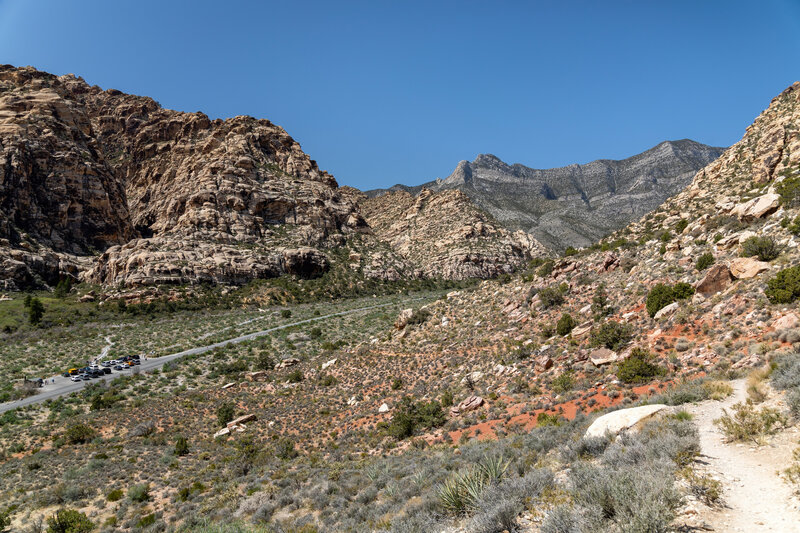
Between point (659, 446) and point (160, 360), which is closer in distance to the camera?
point (659, 446)

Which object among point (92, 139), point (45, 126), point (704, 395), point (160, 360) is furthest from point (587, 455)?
point (92, 139)

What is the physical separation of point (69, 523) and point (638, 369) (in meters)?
18.6

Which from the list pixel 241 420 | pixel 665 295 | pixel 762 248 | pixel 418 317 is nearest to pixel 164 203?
pixel 418 317

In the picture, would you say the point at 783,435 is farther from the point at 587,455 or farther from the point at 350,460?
the point at 350,460

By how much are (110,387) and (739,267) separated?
37979 millimetres

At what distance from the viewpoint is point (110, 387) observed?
26.6 metres

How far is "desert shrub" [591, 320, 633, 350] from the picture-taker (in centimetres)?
1498

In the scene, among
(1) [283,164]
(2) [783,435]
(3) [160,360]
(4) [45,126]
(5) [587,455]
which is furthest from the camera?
(1) [283,164]

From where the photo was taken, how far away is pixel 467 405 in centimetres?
1562

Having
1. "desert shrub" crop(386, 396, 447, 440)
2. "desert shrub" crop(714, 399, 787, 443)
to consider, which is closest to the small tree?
"desert shrub" crop(386, 396, 447, 440)

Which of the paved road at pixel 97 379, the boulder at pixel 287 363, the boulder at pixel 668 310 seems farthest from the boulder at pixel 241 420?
the boulder at pixel 668 310

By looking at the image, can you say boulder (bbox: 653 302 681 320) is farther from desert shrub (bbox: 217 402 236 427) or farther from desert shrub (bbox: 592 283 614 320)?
desert shrub (bbox: 217 402 236 427)

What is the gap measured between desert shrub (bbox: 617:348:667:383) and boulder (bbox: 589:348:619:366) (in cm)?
111

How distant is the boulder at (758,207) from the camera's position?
17156 mm
